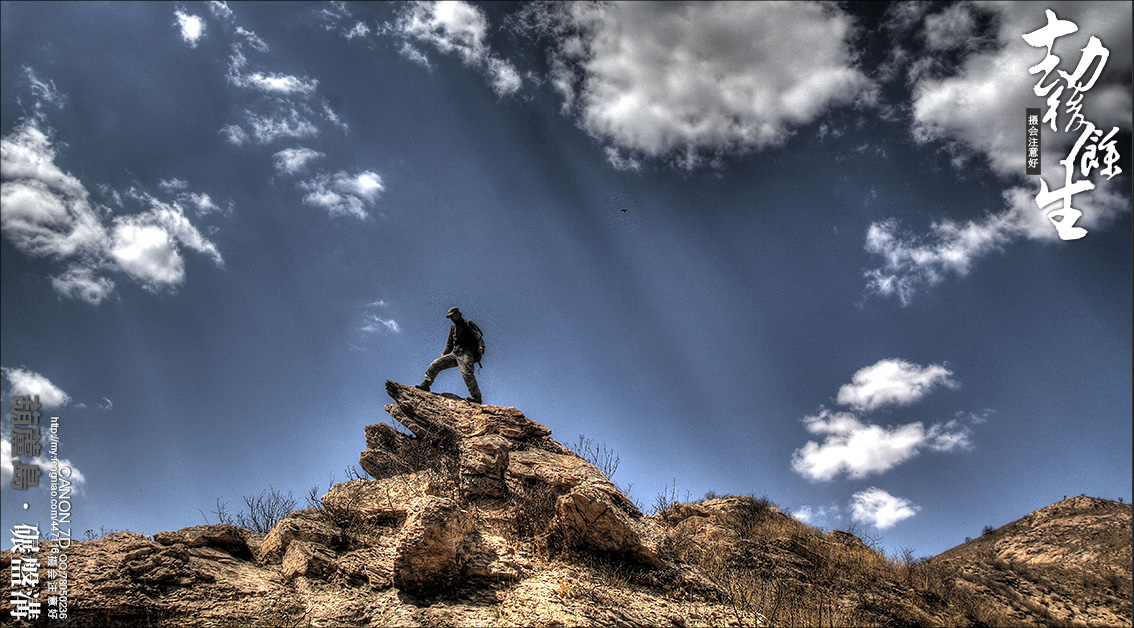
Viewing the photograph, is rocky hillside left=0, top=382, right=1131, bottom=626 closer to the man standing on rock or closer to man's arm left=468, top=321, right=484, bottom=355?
the man standing on rock

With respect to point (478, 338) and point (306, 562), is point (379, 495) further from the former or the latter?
point (478, 338)

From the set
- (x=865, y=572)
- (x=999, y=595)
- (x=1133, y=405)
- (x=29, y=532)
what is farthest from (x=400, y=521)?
(x=999, y=595)

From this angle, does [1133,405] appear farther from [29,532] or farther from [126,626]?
[29,532]

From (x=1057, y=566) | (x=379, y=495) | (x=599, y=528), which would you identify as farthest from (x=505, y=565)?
(x=1057, y=566)

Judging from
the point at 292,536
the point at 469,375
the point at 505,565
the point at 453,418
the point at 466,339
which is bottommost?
the point at 505,565

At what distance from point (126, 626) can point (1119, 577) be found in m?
13.2

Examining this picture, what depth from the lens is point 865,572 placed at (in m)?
8.95

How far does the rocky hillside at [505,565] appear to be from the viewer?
5625mm

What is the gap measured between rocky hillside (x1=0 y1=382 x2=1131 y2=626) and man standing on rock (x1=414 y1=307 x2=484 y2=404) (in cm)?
130

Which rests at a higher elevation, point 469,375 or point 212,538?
point 469,375

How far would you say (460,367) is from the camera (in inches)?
473

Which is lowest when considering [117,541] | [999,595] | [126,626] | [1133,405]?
[999,595]

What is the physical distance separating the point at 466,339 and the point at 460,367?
2.03 feet

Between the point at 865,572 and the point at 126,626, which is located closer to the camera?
the point at 126,626
